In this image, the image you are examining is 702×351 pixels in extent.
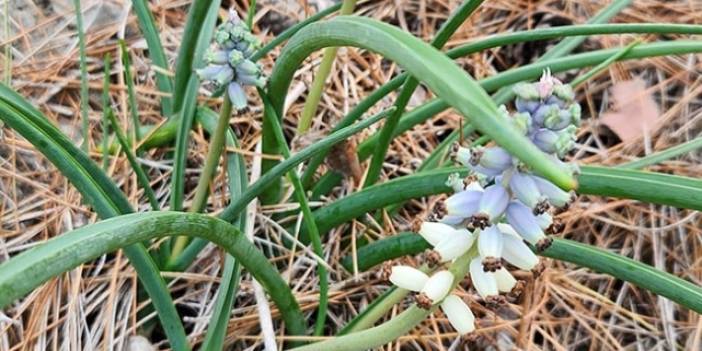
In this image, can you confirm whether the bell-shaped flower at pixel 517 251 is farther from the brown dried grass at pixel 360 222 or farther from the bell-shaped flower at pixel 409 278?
the brown dried grass at pixel 360 222

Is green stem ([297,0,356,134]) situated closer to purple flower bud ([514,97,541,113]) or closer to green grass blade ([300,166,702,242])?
green grass blade ([300,166,702,242])

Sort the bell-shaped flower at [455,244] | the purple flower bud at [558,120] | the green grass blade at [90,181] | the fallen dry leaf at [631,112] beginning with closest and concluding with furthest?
the purple flower bud at [558,120] < the bell-shaped flower at [455,244] < the green grass blade at [90,181] < the fallen dry leaf at [631,112]

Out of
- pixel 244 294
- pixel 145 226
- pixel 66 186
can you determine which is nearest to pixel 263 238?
pixel 244 294

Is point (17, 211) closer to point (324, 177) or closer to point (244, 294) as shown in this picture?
point (244, 294)

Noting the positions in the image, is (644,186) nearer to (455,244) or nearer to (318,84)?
(455,244)

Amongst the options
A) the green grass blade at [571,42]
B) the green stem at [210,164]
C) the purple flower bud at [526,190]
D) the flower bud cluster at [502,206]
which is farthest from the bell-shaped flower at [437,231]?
the green grass blade at [571,42]
